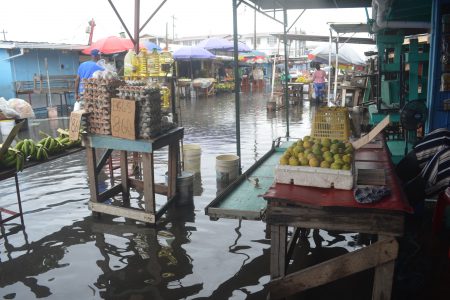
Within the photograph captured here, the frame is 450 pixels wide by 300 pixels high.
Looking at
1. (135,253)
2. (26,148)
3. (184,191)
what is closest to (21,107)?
(26,148)

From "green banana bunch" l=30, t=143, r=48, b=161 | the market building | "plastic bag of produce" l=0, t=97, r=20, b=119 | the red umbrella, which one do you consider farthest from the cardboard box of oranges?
the market building

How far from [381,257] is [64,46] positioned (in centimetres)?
1971

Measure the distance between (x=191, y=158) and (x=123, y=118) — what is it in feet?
8.99

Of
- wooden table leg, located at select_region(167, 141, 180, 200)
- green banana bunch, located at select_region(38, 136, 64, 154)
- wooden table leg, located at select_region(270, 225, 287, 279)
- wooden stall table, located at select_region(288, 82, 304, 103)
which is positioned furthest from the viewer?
wooden stall table, located at select_region(288, 82, 304, 103)

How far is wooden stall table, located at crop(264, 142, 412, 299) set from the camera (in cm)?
278

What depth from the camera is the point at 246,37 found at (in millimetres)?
58688

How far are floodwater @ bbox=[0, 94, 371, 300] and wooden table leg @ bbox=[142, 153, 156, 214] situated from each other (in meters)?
0.36

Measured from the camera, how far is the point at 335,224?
2.90m

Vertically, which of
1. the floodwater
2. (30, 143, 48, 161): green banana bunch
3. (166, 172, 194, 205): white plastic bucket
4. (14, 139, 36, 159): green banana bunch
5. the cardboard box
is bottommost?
the floodwater

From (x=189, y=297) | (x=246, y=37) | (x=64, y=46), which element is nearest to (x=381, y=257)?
(x=189, y=297)

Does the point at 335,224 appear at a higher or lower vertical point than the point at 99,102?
lower

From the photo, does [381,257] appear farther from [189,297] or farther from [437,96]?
[437,96]

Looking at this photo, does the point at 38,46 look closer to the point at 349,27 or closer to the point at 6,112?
the point at 6,112

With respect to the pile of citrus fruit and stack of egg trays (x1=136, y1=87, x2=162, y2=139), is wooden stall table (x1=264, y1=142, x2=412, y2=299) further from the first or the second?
stack of egg trays (x1=136, y1=87, x2=162, y2=139)
